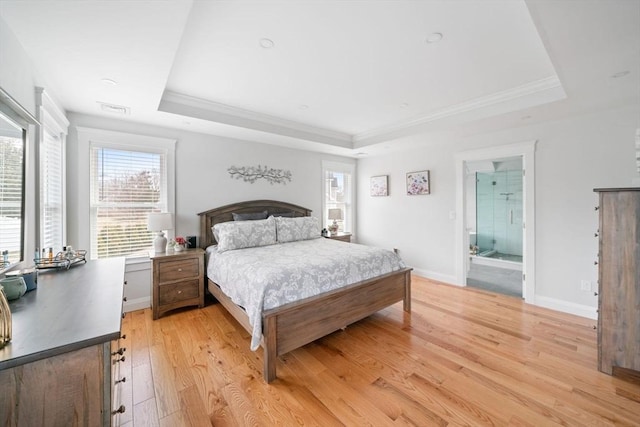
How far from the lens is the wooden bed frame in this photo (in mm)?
2045

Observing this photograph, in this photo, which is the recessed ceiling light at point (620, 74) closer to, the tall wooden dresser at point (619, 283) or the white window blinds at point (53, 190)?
the tall wooden dresser at point (619, 283)

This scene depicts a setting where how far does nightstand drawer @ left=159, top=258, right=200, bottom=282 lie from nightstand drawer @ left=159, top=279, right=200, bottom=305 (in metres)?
0.08

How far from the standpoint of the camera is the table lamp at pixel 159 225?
3174 millimetres

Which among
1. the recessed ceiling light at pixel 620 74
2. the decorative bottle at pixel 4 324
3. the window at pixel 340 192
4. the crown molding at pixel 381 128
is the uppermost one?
the crown molding at pixel 381 128

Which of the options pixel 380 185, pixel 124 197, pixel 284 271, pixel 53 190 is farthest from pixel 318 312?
pixel 380 185

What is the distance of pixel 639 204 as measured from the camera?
1.96 metres

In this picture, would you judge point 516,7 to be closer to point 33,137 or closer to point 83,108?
point 33,137

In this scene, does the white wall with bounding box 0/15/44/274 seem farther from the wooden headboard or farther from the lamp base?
the wooden headboard

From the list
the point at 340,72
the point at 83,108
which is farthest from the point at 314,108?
the point at 83,108

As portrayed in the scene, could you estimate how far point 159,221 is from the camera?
3.21 metres

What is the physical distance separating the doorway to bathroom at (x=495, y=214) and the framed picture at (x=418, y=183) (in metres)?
1.71

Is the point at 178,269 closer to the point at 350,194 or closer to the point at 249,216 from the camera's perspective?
the point at 249,216

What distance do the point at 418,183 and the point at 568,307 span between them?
2600 millimetres

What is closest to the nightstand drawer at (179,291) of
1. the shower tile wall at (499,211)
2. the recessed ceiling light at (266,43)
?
the recessed ceiling light at (266,43)
